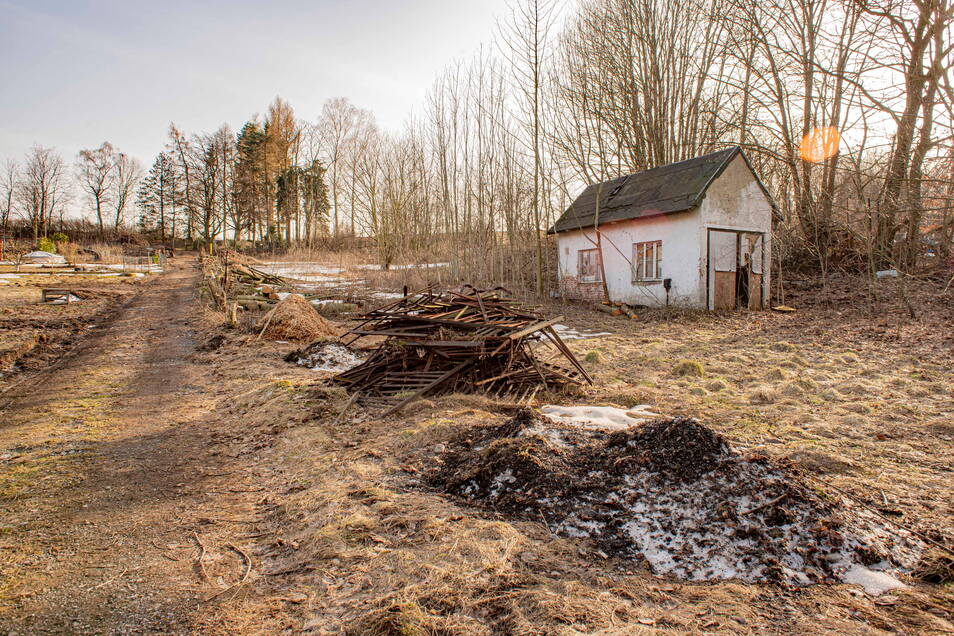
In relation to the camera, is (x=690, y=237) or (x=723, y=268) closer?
(x=690, y=237)

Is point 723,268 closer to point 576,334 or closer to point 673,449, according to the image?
point 576,334

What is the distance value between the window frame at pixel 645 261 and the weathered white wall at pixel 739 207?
5.19 ft

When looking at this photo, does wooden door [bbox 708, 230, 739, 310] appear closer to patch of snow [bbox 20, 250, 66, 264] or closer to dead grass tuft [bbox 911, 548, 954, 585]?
dead grass tuft [bbox 911, 548, 954, 585]

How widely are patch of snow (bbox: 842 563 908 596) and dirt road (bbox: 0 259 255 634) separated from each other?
3350 millimetres

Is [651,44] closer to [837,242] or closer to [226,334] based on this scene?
[837,242]

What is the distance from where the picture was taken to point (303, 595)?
8.41 feet

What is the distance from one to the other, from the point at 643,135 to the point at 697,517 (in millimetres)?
22466

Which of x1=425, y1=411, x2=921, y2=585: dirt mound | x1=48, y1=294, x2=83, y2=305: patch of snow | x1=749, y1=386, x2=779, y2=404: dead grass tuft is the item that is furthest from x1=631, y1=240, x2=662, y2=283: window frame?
x1=48, y1=294, x2=83, y2=305: patch of snow

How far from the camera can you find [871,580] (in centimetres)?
253

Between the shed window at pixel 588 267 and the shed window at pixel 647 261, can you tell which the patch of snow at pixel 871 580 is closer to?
the shed window at pixel 647 261

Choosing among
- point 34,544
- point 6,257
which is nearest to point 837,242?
point 34,544

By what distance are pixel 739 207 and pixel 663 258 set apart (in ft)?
9.61

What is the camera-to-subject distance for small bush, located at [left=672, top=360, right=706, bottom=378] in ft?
26.1

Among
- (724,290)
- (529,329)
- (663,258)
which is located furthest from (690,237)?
(529,329)
